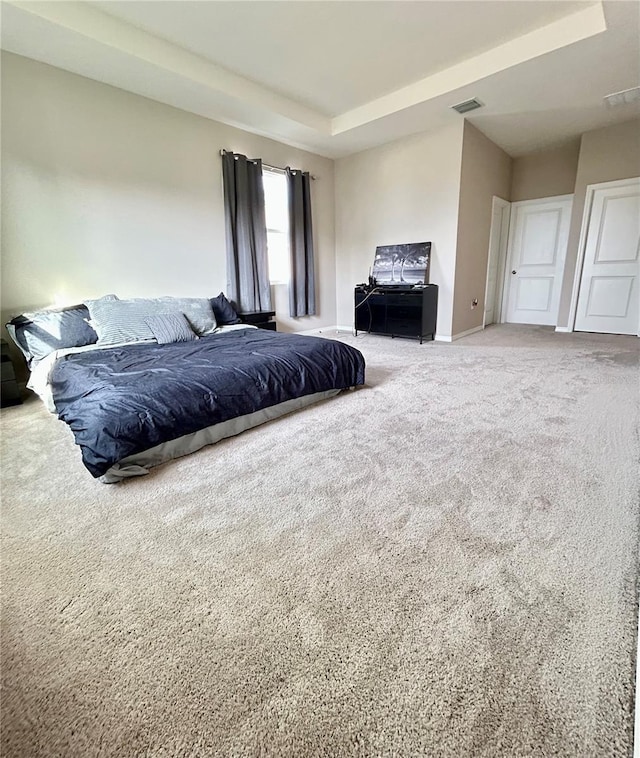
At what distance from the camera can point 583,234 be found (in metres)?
4.86

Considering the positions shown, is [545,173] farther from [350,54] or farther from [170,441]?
[170,441]

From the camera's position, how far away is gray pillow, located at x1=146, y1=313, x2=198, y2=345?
9.86ft

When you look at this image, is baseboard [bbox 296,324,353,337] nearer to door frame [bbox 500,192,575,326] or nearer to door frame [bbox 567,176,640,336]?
door frame [bbox 500,192,575,326]

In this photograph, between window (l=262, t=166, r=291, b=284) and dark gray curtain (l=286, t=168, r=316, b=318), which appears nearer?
window (l=262, t=166, r=291, b=284)

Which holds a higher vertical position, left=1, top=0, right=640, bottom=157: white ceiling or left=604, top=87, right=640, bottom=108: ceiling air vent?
left=1, top=0, right=640, bottom=157: white ceiling

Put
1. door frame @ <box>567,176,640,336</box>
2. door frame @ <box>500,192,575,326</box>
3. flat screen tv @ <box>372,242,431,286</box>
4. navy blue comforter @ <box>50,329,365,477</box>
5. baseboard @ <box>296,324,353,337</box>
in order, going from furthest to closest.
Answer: baseboard @ <box>296,324,353,337</box>
door frame @ <box>500,192,575,326</box>
flat screen tv @ <box>372,242,431,286</box>
door frame @ <box>567,176,640,336</box>
navy blue comforter @ <box>50,329,365,477</box>

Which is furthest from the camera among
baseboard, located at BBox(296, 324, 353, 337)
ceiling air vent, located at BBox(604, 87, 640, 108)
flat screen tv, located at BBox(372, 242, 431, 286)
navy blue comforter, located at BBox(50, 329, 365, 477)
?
baseboard, located at BBox(296, 324, 353, 337)

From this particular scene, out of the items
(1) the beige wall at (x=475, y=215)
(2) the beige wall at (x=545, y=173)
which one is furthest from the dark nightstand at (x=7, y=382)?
(2) the beige wall at (x=545, y=173)


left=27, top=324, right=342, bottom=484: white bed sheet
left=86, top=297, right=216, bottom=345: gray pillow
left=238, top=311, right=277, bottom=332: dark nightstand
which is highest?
left=86, top=297, right=216, bottom=345: gray pillow

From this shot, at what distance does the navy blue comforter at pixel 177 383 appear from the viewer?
1.67 m

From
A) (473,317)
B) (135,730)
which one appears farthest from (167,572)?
(473,317)

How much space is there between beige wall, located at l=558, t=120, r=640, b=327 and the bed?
4.44 meters

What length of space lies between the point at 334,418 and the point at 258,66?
3.45m

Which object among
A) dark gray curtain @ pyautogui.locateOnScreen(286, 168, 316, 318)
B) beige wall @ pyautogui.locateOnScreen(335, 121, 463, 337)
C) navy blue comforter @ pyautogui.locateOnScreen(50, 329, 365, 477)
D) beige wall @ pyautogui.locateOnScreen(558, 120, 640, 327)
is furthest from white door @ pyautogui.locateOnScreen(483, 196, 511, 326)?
navy blue comforter @ pyautogui.locateOnScreen(50, 329, 365, 477)
